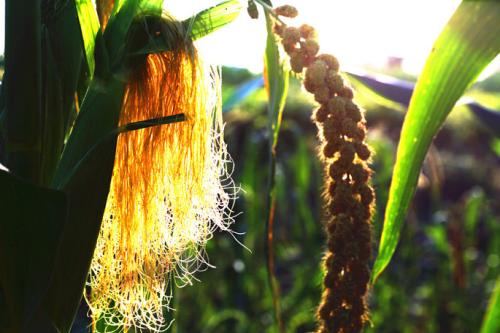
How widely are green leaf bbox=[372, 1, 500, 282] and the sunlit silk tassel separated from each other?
19 cm

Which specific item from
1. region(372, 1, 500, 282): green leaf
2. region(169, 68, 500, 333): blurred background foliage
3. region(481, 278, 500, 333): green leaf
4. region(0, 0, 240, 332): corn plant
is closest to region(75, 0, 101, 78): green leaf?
region(0, 0, 240, 332): corn plant

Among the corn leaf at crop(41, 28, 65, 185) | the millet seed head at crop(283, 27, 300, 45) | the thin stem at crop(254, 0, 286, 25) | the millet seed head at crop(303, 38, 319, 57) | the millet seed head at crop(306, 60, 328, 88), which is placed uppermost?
the thin stem at crop(254, 0, 286, 25)

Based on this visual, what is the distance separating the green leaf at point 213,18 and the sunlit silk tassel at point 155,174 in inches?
0.5

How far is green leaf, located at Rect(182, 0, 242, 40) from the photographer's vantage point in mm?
544

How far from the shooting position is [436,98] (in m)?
0.45

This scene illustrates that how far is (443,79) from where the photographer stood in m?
0.45

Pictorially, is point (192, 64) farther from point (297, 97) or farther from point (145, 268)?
point (297, 97)

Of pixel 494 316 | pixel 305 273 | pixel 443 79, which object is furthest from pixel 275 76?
pixel 305 273

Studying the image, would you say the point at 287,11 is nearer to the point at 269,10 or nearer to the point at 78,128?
the point at 269,10

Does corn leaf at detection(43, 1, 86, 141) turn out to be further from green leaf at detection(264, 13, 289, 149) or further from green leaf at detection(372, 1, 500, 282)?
green leaf at detection(372, 1, 500, 282)

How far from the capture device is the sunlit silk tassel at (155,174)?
577mm

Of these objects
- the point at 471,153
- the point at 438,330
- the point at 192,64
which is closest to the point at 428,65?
the point at 192,64

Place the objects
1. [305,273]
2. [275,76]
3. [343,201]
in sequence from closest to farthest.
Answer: [343,201] → [275,76] → [305,273]

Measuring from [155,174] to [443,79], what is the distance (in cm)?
27
